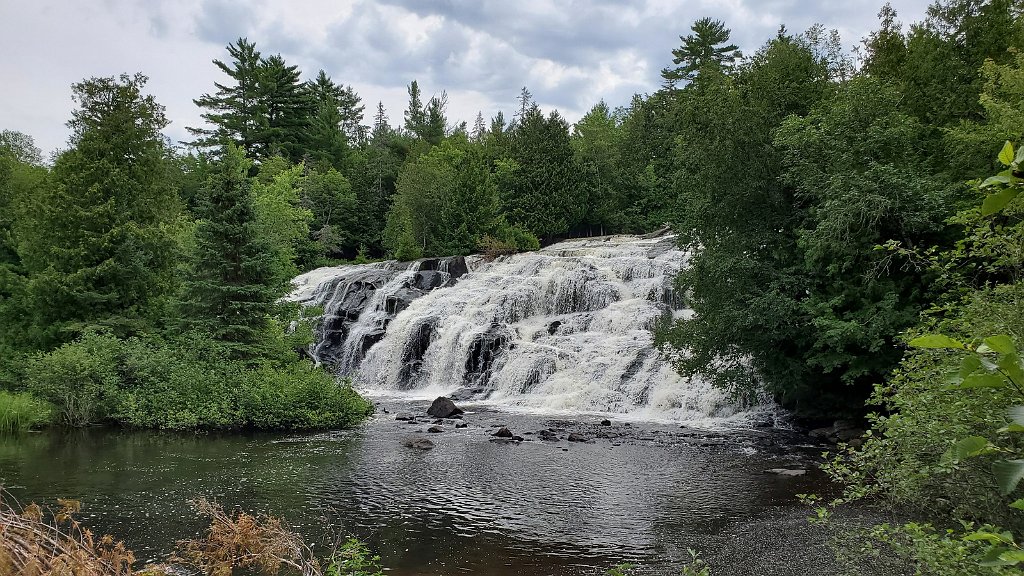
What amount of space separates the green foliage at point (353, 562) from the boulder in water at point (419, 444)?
18.3ft

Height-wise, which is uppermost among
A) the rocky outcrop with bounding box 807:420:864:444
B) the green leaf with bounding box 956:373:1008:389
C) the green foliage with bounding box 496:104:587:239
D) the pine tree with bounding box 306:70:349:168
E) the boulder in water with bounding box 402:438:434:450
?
the pine tree with bounding box 306:70:349:168

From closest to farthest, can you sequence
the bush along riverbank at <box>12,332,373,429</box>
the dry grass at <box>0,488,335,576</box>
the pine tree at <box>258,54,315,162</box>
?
the dry grass at <box>0,488,335,576</box>
the bush along riverbank at <box>12,332,373,429</box>
the pine tree at <box>258,54,315,162</box>

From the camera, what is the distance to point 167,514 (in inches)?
359

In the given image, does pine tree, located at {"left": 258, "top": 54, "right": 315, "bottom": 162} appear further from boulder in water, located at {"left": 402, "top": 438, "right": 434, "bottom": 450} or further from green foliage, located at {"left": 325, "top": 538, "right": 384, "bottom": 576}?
green foliage, located at {"left": 325, "top": 538, "right": 384, "bottom": 576}

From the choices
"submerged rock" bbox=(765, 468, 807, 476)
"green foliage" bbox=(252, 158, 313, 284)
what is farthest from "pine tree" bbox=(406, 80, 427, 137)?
"submerged rock" bbox=(765, 468, 807, 476)

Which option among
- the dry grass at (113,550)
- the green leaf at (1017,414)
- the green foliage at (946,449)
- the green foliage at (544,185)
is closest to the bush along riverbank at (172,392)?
the dry grass at (113,550)

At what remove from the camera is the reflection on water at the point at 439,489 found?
8.13m

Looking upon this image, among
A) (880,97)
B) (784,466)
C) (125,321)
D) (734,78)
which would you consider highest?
(734,78)

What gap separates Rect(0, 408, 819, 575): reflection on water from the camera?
26.7 ft

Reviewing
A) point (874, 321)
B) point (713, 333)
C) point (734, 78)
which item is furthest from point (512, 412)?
point (734, 78)

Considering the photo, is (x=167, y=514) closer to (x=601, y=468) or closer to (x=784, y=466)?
(x=601, y=468)

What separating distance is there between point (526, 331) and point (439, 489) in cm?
1240

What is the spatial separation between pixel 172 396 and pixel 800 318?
48.4 ft

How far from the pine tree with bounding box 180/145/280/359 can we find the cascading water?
6745mm
